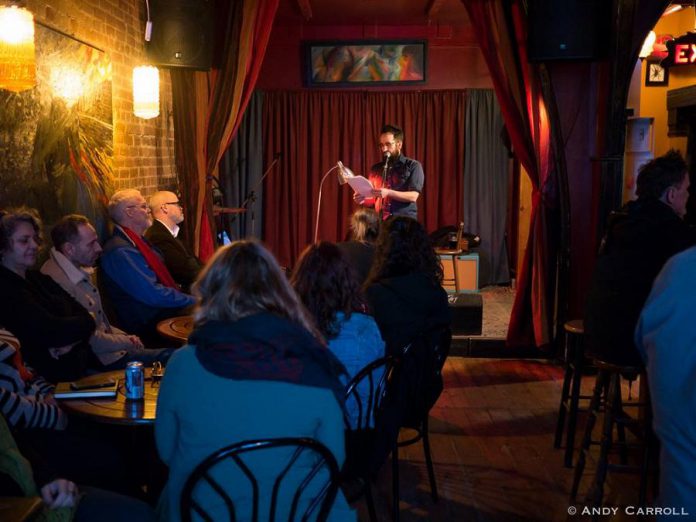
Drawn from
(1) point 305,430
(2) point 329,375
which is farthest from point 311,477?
(2) point 329,375

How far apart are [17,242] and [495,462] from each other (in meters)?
2.33

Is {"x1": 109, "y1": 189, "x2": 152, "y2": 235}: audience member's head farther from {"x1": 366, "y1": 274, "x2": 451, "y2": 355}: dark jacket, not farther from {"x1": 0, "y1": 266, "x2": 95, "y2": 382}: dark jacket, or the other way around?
{"x1": 366, "y1": 274, "x2": 451, "y2": 355}: dark jacket

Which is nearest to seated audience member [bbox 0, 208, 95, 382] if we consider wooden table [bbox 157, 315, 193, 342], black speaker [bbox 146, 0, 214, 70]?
wooden table [bbox 157, 315, 193, 342]

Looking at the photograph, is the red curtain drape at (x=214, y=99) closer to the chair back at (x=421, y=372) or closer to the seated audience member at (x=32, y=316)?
the seated audience member at (x=32, y=316)

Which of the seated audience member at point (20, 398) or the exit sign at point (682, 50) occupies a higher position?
the exit sign at point (682, 50)

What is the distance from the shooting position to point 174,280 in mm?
4812

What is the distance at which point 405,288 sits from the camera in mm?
3203

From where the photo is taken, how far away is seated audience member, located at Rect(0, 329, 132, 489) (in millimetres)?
2439

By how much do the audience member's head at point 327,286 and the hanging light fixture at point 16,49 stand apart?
133cm

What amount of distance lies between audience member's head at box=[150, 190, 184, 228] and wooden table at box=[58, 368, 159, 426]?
7.88ft

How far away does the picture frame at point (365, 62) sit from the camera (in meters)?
8.56

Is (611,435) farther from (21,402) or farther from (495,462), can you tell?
(21,402)

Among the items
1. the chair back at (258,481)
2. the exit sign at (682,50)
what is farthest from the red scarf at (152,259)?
the exit sign at (682,50)

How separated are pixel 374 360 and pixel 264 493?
911 millimetres
